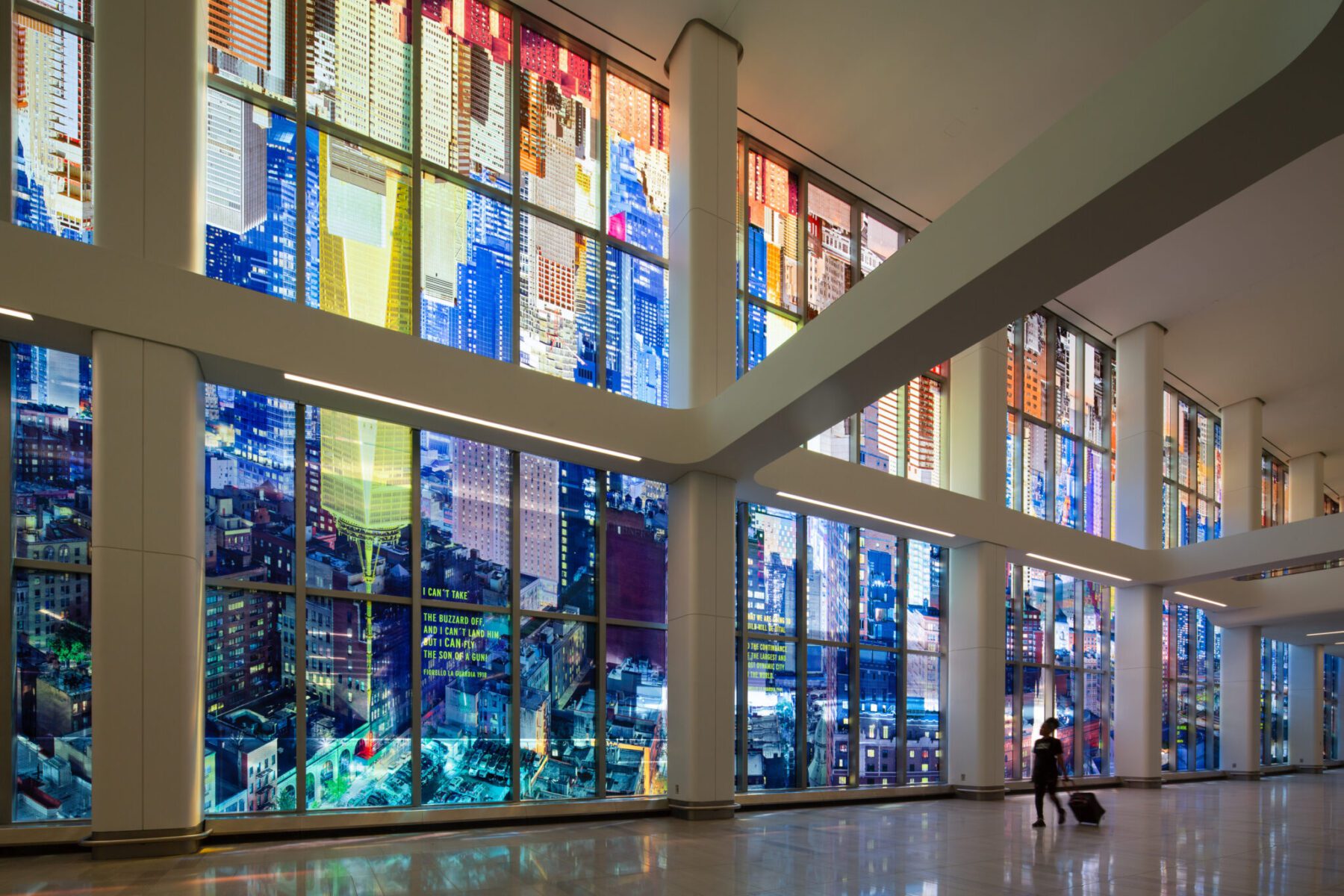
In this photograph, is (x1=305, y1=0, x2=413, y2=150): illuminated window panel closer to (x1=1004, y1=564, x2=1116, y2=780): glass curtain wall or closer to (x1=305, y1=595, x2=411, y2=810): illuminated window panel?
(x1=305, y1=595, x2=411, y2=810): illuminated window panel

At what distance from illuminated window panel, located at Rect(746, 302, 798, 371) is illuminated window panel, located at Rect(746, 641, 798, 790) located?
5.05 meters

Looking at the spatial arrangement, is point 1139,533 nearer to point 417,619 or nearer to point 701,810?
point 701,810

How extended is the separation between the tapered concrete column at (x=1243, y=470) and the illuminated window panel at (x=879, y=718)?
1662 cm

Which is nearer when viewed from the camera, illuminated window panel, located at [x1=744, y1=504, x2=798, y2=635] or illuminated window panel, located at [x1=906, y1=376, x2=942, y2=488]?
illuminated window panel, located at [x1=744, y1=504, x2=798, y2=635]

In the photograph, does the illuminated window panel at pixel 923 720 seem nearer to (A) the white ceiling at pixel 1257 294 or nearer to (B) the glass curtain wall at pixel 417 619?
(B) the glass curtain wall at pixel 417 619

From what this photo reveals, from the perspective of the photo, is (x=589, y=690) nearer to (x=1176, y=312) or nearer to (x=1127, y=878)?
(x=1127, y=878)

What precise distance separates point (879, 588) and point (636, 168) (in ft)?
30.3

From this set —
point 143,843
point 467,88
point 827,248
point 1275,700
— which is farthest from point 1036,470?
point 1275,700

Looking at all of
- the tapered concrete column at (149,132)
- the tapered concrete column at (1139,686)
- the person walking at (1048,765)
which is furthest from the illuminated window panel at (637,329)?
the tapered concrete column at (1139,686)

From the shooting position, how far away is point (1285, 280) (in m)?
20.4

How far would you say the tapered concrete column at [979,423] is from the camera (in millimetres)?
19094

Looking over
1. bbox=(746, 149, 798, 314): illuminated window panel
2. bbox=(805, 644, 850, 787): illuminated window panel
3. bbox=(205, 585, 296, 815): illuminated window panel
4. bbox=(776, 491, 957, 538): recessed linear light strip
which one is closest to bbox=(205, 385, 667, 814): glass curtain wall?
bbox=(205, 585, 296, 815): illuminated window panel

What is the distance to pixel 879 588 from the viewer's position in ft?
59.6

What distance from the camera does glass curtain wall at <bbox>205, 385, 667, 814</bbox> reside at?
420 inches
